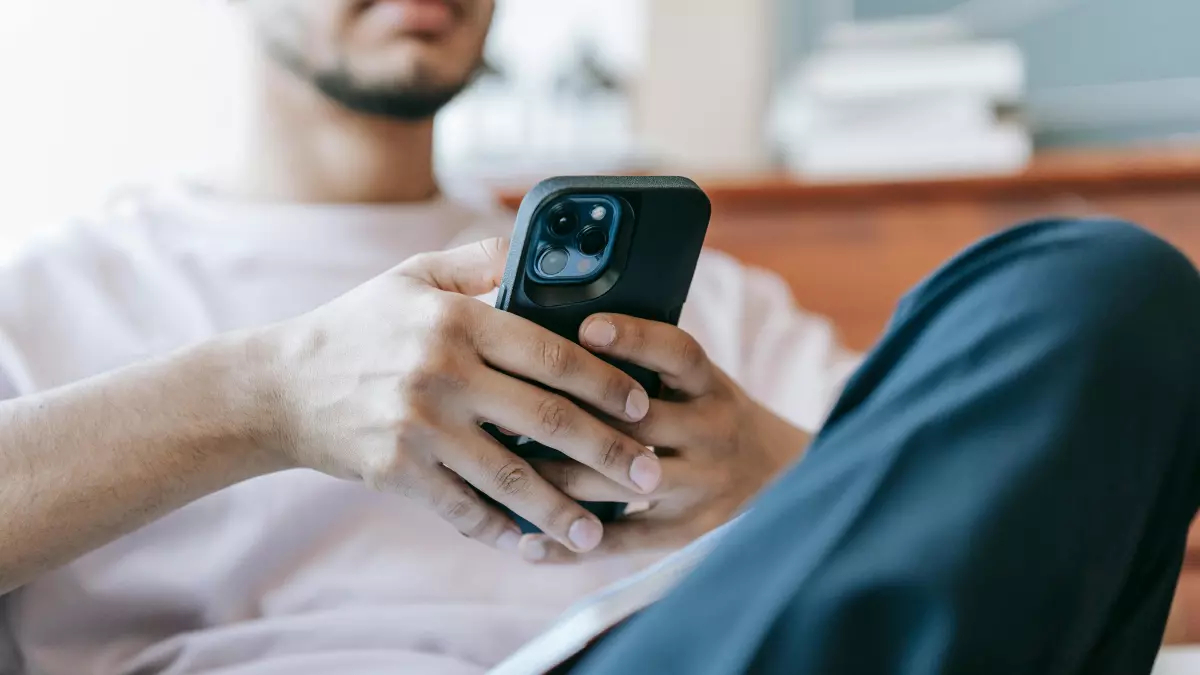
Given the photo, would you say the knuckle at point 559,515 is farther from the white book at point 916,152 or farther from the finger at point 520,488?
the white book at point 916,152

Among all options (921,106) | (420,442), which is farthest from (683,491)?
(921,106)

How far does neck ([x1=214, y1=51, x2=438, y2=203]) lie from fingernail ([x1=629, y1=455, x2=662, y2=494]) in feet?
1.06

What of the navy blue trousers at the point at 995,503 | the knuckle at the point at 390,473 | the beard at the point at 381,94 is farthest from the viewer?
the beard at the point at 381,94

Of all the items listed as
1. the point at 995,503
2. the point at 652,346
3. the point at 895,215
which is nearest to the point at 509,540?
the point at 652,346

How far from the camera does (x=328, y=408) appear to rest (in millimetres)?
410

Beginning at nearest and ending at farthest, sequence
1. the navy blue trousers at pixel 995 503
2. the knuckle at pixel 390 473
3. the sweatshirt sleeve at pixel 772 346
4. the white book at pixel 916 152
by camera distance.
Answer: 1. the navy blue trousers at pixel 995 503
2. the knuckle at pixel 390 473
3. the sweatshirt sleeve at pixel 772 346
4. the white book at pixel 916 152

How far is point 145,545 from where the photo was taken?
511mm

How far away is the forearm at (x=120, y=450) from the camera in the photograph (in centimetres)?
42

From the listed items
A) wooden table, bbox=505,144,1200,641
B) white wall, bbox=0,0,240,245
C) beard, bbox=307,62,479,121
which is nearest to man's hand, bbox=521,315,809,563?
beard, bbox=307,62,479,121

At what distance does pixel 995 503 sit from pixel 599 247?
0.56ft

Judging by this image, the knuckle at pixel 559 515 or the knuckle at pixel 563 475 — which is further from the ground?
the knuckle at pixel 563 475

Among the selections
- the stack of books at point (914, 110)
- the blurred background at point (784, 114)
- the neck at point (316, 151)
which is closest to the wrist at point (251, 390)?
the neck at point (316, 151)

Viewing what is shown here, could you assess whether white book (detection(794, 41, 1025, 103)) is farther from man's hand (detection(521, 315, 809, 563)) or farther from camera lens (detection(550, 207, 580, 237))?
camera lens (detection(550, 207, 580, 237))

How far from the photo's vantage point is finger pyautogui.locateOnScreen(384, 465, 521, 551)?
0.40 metres
